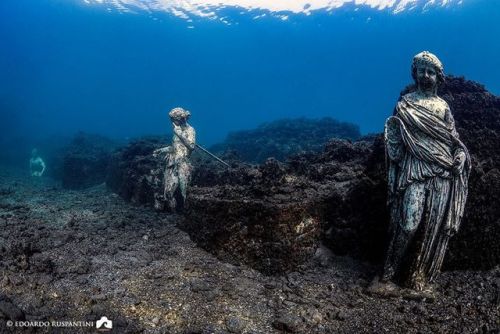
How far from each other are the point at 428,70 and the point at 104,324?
577cm

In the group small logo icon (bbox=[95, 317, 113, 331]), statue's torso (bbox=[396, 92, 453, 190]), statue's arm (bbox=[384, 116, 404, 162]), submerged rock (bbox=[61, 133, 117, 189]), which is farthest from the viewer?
submerged rock (bbox=[61, 133, 117, 189])

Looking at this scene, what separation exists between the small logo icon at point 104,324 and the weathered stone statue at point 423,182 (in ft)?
13.1

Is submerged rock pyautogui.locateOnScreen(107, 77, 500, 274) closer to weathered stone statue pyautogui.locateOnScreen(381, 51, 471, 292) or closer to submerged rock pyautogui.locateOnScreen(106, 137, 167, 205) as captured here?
weathered stone statue pyautogui.locateOnScreen(381, 51, 471, 292)

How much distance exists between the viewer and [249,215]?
5.98 metres

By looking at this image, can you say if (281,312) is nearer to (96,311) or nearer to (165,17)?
(96,311)

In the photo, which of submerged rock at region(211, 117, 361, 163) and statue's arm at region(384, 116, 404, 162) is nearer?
statue's arm at region(384, 116, 404, 162)

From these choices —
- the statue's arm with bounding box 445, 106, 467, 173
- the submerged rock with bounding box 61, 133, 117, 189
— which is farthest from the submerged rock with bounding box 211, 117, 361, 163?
the statue's arm with bounding box 445, 106, 467, 173

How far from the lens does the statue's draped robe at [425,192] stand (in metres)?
4.83

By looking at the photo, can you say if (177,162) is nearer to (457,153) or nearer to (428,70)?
(428,70)

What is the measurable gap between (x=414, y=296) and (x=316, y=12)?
232 feet

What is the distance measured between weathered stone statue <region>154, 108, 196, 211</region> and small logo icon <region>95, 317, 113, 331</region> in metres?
6.18

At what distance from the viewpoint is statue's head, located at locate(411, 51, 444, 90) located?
5004mm

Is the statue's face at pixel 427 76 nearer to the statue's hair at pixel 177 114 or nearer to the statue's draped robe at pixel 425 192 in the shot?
the statue's draped robe at pixel 425 192

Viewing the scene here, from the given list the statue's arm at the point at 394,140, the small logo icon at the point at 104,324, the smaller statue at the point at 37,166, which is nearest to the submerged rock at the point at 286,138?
the smaller statue at the point at 37,166
